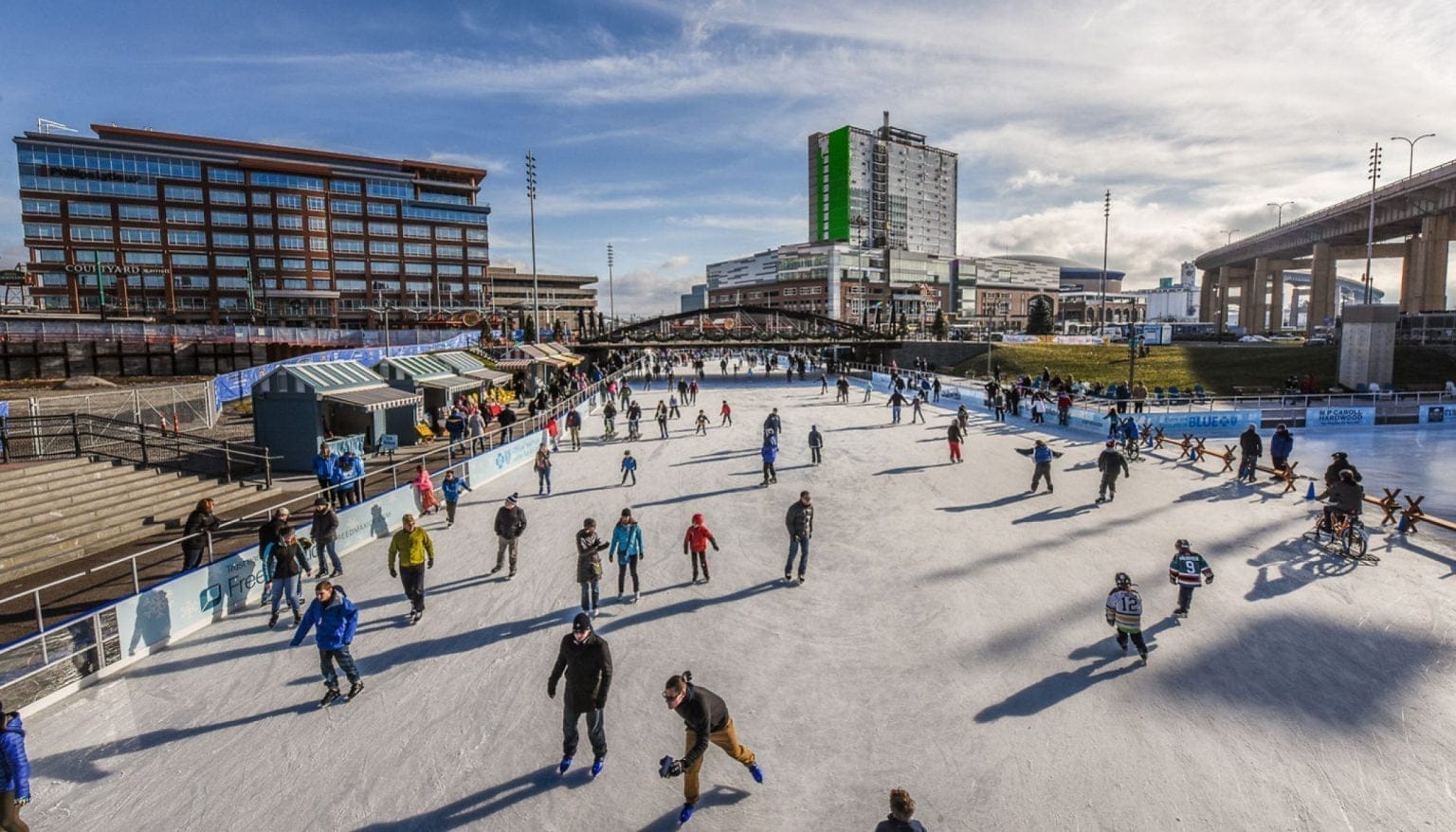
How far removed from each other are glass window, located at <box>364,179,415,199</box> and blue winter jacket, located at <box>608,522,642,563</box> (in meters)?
84.1

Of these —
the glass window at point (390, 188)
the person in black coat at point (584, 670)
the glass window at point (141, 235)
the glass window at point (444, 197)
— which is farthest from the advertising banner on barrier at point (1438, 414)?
the glass window at point (141, 235)

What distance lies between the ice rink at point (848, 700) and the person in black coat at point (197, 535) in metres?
1.47

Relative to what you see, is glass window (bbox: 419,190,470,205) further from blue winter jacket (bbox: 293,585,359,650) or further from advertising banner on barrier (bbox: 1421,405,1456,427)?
advertising banner on barrier (bbox: 1421,405,1456,427)

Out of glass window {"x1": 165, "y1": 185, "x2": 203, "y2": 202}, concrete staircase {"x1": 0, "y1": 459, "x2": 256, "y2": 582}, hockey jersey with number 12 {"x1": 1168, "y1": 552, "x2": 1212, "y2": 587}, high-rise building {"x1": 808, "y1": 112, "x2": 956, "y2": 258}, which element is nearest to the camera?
hockey jersey with number 12 {"x1": 1168, "y1": 552, "x2": 1212, "y2": 587}

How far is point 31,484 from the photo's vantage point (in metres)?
12.5

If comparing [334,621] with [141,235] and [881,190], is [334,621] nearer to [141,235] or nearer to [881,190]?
[141,235]

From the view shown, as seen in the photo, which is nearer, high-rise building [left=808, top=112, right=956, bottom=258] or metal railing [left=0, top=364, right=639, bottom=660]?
metal railing [left=0, top=364, right=639, bottom=660]

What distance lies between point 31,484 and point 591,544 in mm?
12026

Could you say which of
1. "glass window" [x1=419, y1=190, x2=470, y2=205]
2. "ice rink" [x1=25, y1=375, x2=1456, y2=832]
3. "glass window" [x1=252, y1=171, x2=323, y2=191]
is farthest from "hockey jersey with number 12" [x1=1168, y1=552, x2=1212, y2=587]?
"glass window" [x1=419, y1=190, x2=470, y2=205]

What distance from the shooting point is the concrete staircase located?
11.4 metres

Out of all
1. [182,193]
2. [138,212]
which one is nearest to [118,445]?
[138,212]

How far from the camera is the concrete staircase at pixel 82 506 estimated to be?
37.6 ft

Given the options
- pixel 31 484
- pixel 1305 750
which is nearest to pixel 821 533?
pixel 1305 750

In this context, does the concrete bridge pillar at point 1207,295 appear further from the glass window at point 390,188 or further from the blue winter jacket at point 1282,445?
the glass window at point 390,188
